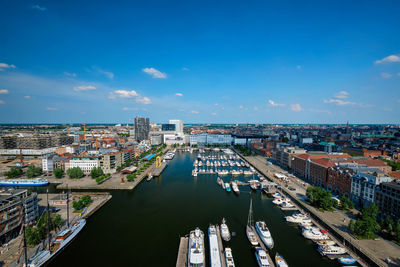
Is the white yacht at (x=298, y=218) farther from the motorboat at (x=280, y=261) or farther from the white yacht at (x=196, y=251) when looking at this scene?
the white yacht at (x=196, y=251)

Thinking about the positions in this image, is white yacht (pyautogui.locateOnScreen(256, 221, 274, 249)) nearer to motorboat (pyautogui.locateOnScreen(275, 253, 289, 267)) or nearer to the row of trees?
motorboat (pyautogui.locateOnScreen(275, 253, 289, 267))

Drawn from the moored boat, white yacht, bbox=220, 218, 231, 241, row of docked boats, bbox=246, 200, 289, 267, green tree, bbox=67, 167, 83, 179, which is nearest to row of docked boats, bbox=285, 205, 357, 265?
row of docked boats, bbox=246, 200, 289, 267

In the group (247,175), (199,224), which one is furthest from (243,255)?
(247,175)

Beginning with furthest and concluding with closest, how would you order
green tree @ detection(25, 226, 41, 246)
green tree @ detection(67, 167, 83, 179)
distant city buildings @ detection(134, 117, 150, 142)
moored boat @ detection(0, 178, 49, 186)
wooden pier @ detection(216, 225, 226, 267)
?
distant city buildings @ detection(134, 117, 150, 142)
green tree @ detection(67, 167, 83, 179)
moored boat @ detection(0, 178, 49, 186)
green tree @ detection(25, 226, 41, 246)
wooden pier @ detection(216, 225, 226, 267)

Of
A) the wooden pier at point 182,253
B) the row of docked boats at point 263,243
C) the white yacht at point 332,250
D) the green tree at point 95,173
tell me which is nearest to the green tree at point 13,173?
the green tree at point 95,173

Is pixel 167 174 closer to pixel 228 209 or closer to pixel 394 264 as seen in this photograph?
pixel 228 209

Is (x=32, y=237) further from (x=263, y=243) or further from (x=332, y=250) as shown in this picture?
(x=332, y=250)
